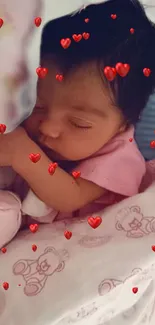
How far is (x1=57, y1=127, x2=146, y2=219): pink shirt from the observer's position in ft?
1.73

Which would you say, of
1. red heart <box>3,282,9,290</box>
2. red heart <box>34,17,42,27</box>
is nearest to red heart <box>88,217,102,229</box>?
red heart <box>3,282,9,290</box>

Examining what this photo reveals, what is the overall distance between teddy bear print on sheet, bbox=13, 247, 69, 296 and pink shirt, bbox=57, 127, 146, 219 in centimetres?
6

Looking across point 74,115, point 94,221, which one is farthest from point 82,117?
point 94,221

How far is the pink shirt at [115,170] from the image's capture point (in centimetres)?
53

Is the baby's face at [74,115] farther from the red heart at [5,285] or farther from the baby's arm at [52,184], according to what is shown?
the red heart at [5,285]

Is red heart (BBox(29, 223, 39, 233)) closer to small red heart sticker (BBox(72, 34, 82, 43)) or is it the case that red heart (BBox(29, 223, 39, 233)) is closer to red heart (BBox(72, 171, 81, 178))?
red heart (BBox(72, 171, 81, 178))

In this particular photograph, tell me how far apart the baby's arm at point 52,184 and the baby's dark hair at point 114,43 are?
0.09 m

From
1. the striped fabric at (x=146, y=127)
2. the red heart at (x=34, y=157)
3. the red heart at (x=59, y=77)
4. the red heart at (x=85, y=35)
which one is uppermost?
the red heart at (x=85, y=35)

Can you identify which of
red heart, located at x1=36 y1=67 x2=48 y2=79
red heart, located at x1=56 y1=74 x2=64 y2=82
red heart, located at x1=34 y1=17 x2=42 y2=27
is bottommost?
red heart, located at x1=56 y1=74 x2=64 y2=82

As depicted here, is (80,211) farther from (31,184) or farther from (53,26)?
(53,26)

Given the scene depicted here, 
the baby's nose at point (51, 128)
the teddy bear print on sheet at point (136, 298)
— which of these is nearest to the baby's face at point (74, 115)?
the baby's nose at point (51, 128)

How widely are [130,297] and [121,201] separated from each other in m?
0.10

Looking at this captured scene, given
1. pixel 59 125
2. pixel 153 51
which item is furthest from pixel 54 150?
pixel 153 51

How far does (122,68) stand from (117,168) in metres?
0.11
